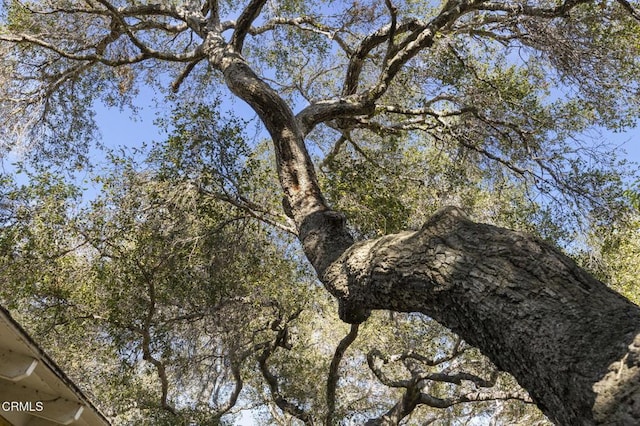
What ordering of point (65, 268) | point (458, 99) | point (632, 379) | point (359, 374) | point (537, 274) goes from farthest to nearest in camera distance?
point (359, 374), point (458, 99), point (65, 268), point (537, 274), point (632, 379)

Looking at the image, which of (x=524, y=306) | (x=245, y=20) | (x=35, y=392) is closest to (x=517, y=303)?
(x=524, y=306)

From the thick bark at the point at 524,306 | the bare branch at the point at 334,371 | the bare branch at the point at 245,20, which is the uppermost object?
the bare branch at the point at 245,20

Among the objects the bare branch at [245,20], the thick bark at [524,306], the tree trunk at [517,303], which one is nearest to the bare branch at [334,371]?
the tree trunk at [517,303]

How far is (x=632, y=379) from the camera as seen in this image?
77.5 inches

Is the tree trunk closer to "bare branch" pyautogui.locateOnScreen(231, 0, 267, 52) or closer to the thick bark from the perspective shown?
the thick bark

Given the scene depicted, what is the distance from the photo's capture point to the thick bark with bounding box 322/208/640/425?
6.82ft

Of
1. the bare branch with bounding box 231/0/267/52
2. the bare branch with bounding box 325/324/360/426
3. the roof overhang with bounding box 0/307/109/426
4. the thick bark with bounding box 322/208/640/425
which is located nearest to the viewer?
the thick bark with bounding box 322/208/640/425

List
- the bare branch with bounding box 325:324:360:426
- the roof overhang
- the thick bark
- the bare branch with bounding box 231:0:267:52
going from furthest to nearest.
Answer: the bare branch with bounding box 325:324:360:426 → the bare branch with bounding box 231:0:267:52 → the roof overhang → the thick bark

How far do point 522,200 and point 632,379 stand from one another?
868 centimetres

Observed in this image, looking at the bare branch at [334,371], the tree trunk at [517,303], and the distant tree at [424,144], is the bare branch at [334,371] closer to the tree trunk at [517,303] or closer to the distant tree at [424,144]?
the distant tree at [424,144]

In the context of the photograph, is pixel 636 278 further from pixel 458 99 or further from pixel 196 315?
pixel 196 315

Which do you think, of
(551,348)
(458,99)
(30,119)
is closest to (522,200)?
(458,99)

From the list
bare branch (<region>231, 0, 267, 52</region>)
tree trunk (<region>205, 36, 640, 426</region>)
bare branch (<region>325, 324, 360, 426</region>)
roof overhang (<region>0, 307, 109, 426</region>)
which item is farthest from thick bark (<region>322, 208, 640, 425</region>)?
bare branch (<region>325, 324, 360, 426</region>)

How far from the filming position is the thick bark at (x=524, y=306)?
2078mm
